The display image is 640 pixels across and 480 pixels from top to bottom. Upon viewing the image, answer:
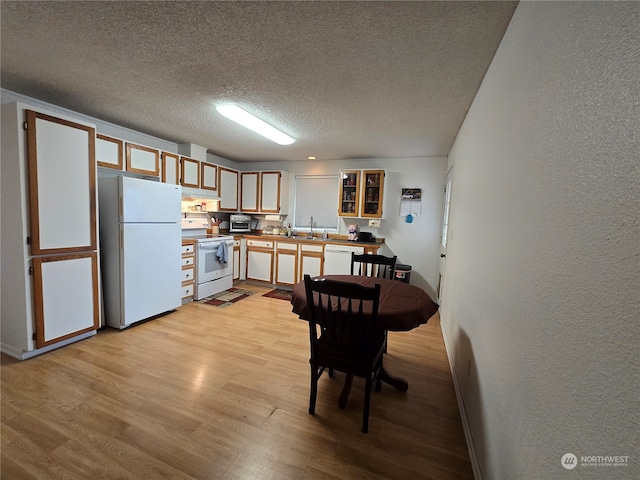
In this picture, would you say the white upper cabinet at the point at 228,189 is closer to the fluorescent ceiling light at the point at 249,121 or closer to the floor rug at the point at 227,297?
the floor rug at the point at 227,297

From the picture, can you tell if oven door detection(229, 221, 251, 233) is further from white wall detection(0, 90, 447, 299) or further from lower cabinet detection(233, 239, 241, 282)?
white wall detection(0, 90, 447, 299)

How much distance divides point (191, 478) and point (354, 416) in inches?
39.2

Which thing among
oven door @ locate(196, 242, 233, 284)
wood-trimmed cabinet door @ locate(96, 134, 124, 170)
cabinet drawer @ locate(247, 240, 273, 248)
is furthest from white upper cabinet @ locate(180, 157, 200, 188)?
cabinet drawer @ locate(247, 240, 273, 248)

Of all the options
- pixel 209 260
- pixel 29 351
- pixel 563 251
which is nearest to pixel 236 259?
pixel 209 260

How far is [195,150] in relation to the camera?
13.6 feet

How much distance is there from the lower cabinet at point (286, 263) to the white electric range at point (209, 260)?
2.65 ft

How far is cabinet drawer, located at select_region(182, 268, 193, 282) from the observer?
12.2 ft

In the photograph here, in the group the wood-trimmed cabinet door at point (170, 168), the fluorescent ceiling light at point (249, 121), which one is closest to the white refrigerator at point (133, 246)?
the wood-trimmed cabinet door at point (170, 168)

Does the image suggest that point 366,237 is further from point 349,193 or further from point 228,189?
point 228,189

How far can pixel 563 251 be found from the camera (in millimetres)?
735

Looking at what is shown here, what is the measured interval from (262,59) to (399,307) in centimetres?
190

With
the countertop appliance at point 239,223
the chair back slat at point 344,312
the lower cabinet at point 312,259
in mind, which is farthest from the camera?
the countertop appliance at point 239,223


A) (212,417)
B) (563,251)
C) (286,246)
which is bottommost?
(212,417)

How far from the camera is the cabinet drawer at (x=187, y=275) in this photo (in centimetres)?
371
